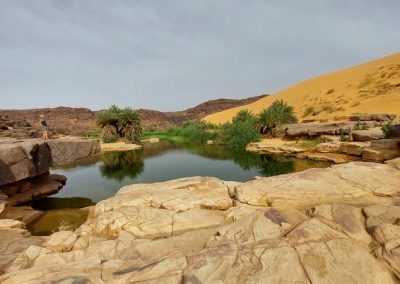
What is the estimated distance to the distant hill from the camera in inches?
3169

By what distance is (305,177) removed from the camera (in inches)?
351

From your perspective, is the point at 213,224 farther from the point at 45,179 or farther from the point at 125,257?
the point at 45,179

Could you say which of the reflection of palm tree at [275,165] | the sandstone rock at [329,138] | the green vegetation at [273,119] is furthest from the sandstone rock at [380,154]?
the green vegetation at [273,119]

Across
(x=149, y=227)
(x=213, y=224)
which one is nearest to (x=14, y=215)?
(x=149, y=227)

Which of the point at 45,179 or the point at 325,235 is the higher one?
the point at 325,235

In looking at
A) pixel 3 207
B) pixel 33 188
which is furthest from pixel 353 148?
pixel 3 207

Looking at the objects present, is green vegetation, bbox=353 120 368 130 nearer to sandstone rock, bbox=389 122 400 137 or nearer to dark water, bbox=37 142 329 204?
dark water, bbox=37 142 329 204

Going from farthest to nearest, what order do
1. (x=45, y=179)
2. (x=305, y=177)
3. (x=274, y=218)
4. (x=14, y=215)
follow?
1. (x=45, y=179)
2. (x=14, y=215)
3. (x=305, y=177)
4. (x=274, y=218)

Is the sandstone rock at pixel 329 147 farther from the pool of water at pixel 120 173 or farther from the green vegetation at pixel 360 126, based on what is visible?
the green vegetation at pixel 360 126

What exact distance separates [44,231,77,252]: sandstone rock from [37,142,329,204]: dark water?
6411 millimetres

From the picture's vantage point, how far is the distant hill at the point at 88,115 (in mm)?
80500

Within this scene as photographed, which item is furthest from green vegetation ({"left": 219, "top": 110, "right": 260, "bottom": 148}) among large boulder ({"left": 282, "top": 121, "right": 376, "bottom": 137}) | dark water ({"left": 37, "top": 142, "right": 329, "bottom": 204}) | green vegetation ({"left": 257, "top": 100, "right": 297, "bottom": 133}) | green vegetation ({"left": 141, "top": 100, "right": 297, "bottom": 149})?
dark water ({"left": 37, "top": 142, "right": 329, "bottom": 204})

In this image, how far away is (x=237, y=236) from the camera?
18.5 ft

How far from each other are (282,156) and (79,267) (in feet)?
72.7
